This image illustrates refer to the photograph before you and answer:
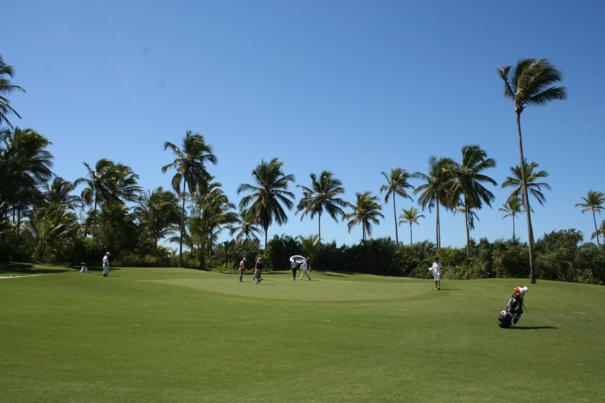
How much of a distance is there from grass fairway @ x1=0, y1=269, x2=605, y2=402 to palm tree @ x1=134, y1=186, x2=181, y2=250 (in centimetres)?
4495

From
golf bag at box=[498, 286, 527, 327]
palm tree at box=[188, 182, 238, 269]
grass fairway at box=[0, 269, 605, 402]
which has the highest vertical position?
palm tree at box=[188, 182, 238, 269]

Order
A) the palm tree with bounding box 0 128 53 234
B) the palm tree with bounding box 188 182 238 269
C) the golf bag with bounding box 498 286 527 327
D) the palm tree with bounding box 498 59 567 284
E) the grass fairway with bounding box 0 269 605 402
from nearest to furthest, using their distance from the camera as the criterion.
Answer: the grass fairway with bounding box 0 269 605 402 → the golf bag with bounding box 498 286 527 327 → the palm tree with bounding box 498 59 567 284 → the palm tree with bounding box 0 128 53 234 → the palm tree with bounding box 188 182 238 269

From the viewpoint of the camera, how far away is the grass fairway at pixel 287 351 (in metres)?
7.40

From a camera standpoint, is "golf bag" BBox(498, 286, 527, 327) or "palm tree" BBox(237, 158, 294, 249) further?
"palm tree" BBox(237, 158, 294, 249)

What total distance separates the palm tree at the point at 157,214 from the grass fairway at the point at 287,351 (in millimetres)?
44953

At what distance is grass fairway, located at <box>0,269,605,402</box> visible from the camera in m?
7.40

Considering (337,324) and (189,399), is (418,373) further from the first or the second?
(337,324)

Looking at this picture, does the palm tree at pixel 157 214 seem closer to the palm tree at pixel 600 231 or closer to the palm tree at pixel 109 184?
the palm tree at pixel 109 184

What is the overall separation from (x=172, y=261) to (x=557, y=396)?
53.5m

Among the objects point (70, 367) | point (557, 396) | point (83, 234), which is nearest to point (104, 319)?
point (70, 367)

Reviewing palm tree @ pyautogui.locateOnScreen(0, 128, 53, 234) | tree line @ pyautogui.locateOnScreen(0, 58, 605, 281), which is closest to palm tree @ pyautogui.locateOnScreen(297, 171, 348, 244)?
tree line @ pyautogui.locateOnScreen(0, 58, 605, 281)

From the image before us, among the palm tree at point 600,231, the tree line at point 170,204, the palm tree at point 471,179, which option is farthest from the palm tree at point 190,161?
the palm tree at point 600,231

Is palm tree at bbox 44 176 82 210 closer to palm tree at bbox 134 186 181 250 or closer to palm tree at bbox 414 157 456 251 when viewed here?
palm tree at bbox 134 186 181 250

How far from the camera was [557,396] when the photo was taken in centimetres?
759
